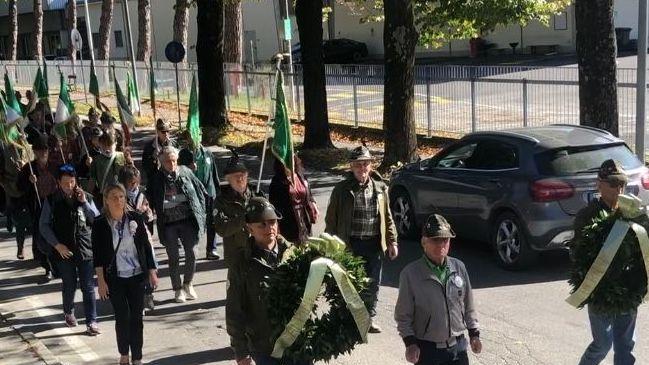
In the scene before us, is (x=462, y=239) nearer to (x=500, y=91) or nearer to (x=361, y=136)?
(x=500, y=91)

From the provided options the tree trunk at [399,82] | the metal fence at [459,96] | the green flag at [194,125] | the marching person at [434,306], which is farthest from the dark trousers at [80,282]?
the metal fence at [459,96]

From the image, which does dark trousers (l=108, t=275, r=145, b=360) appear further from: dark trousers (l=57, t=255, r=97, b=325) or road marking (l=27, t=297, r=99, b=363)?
dark trousers (l=57, t=255, r=97, b=325)

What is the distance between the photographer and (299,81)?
82.9ft

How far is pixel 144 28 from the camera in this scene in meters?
38.7

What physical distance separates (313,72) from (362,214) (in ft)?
41.4

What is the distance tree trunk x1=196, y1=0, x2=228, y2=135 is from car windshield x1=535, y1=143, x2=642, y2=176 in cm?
1531

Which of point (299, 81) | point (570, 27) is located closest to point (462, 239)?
point (299, 81)

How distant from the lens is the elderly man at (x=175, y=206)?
8875 millimetres

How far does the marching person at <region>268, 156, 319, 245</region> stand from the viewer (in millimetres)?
7996

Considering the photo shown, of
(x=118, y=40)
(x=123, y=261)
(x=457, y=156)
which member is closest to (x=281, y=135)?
(x=123, y=261)

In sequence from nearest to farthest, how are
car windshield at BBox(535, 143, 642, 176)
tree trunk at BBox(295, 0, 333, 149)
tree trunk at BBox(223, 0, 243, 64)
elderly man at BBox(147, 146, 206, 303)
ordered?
elderly man at BBox(147, 146, 206, 303) < car windshield at BBox(535, 143, 642, 176) < tree trunk at BBox(295, 0, 333, 149) < tree trunk at BBox(223, 0, 243, 64)

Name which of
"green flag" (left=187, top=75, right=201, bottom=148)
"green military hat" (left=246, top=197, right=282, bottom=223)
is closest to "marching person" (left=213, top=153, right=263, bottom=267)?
"green military hat" (left=246, top=197, right=282, bottom=223)

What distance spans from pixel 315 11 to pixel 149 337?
42.1 feet

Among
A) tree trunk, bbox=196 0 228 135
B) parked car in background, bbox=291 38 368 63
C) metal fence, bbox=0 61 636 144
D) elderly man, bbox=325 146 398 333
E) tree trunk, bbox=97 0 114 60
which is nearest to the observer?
elderly man, bbox=325 146 398 333
